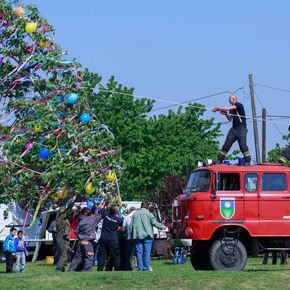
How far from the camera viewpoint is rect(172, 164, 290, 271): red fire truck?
880 inches

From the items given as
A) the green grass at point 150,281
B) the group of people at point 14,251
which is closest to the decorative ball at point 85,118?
the group of people at point 14,251

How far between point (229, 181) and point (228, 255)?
5.23 feet

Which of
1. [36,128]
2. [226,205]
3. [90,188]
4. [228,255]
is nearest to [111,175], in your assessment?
[90,188]

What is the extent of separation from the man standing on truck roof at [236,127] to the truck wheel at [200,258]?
6.98 feet

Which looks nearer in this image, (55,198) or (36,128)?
(36,128)

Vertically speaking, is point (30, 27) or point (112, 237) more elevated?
point (30, 27)

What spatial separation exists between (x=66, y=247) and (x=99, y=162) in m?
3.20

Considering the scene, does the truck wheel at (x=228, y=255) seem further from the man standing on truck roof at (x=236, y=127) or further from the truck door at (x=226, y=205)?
the man standing on truck roof at (x=236, y=127)

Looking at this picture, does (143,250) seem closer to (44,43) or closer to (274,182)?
(274,182)

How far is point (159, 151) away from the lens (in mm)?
62719

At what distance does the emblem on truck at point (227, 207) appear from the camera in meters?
22.4

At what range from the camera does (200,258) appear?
77.0ft

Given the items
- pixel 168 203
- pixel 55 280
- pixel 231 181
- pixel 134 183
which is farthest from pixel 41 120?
pixel 134 183

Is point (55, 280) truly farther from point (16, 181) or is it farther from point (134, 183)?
point (134, 183)
